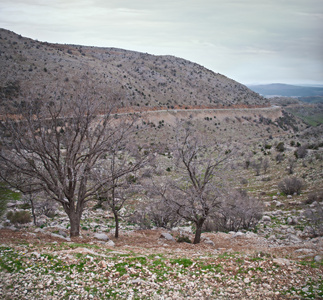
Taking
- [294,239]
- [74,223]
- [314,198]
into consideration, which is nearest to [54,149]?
[74,223]

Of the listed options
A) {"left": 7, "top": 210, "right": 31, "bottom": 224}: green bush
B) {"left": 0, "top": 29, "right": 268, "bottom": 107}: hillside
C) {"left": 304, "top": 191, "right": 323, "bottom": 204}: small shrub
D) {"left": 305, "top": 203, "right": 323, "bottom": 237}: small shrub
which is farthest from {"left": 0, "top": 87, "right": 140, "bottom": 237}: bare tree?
{"left": 0, "top": 29, "right": 268, "bottom": 107}: hillside

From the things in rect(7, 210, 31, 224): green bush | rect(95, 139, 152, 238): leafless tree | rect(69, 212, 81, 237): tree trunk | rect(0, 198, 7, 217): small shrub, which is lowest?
rect(0, 198, 7, 217): small shrub

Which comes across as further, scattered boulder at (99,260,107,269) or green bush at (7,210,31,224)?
green bush at (7,210,31,224)

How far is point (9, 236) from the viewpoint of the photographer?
332 inches

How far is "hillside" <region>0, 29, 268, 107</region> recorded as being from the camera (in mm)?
49062

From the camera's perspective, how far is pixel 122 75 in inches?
2746

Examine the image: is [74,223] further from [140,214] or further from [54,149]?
[140,214]

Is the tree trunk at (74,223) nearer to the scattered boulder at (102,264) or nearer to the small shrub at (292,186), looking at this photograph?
the scattered boulder at (102,264)

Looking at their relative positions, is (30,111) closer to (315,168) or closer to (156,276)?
(156,276)

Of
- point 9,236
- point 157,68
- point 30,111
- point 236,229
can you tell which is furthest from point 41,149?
point 157,68

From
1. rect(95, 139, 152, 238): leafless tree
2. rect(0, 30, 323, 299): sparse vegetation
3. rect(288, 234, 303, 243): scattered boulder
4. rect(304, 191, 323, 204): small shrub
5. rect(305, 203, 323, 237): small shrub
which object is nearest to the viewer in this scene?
rect(0, 30, 323, 299): sparse vegetation

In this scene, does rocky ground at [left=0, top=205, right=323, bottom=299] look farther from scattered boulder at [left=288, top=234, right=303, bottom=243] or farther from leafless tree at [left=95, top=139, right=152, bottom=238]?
scattered boulder at [left=288, top=234, right=303, bottom=243]

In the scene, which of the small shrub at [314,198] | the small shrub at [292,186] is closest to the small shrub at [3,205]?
the small shrub at [314,198]

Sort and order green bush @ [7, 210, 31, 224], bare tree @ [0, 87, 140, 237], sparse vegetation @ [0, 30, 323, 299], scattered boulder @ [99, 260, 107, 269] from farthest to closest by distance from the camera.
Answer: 1. green bush @ [7, 210, 31, 224]
2. bare tree @ [0, 87, 140, 237]
3. scattered boulder @ [99, 260, 107, 269]
4. sparse vegetation @ [0, 30, 323, 299]
